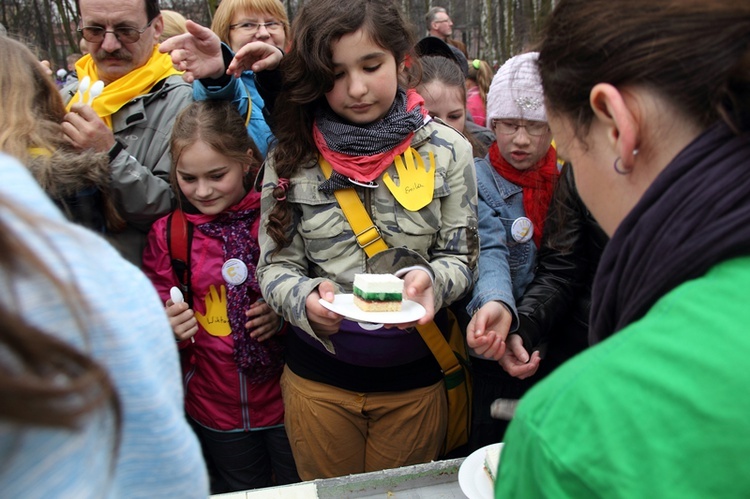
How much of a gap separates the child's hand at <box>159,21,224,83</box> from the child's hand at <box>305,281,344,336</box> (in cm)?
113

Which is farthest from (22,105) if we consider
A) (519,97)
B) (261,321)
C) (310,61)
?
(519,97)

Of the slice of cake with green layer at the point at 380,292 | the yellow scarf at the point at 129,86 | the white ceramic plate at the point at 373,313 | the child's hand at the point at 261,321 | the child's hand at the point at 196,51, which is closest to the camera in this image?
the white ceramic plate at the point at 373,313

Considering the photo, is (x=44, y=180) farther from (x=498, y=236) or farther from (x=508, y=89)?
(x=508, y=89)

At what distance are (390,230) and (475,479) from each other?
994 millimetres

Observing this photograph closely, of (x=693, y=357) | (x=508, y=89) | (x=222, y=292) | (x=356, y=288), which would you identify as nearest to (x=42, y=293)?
(x=693, y=357)

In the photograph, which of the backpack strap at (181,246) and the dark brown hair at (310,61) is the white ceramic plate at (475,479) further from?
the backpack strap at (181,246)

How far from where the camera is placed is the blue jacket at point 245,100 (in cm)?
279

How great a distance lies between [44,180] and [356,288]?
125cm

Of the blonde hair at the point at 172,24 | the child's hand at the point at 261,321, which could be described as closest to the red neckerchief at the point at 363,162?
the child's hand at the point at 261,321

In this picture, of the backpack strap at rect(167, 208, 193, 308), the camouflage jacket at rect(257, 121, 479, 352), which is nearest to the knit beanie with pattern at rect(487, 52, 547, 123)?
the camouflage jacket at rect(257, 121, 479, 352)

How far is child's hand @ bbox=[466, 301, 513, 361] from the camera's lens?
2199mm

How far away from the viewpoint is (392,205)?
2.36m

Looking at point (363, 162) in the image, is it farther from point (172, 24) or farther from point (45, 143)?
point (172, 24)

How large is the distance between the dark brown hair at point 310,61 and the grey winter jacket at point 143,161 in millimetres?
650
